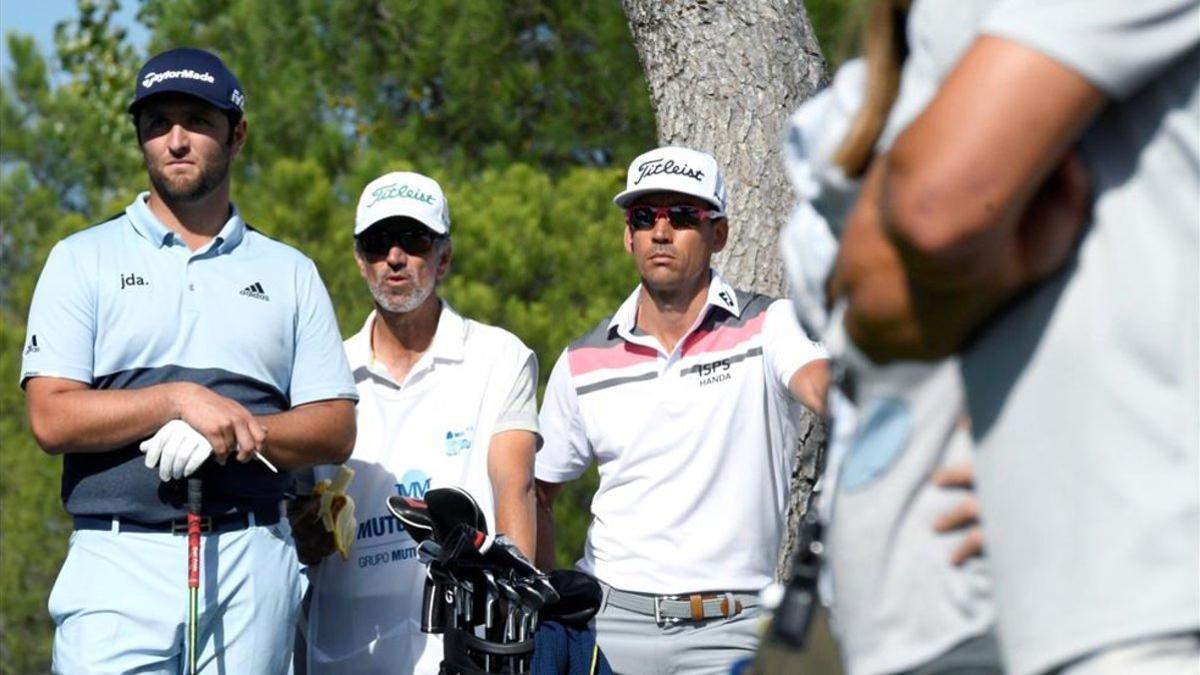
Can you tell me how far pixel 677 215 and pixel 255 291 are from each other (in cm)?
123

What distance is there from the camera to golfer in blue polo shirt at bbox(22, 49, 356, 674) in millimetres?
5191

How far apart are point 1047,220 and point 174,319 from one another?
3.76 m

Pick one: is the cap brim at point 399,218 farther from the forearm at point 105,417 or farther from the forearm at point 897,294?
the forearm at point 897,294

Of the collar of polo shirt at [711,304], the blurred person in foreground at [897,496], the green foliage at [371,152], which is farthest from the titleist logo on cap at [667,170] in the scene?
the green foliage at [371,152]

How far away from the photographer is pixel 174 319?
5387 mm

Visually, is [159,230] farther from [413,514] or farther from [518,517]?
[518,517]

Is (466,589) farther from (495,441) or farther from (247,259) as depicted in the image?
(247,259)

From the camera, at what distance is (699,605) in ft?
18.1

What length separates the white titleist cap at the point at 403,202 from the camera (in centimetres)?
623

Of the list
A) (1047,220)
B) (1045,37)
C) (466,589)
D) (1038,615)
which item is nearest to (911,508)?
(1038,615)

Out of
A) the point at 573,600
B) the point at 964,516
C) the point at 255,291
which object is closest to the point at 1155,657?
the point at 964,516

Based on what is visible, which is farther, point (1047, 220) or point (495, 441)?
point (495, 441)

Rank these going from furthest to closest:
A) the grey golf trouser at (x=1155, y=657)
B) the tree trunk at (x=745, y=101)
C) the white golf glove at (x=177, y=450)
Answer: the tree trunk at (x=745, y=101)
the white golf glove at (x=177, y=450)
the grey golf trouser at (x=1155, y=657)

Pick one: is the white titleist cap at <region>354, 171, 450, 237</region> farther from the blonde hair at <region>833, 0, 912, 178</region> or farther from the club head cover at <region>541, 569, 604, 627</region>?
the blonde hair at <region>833, 0, 912, 178</region>
